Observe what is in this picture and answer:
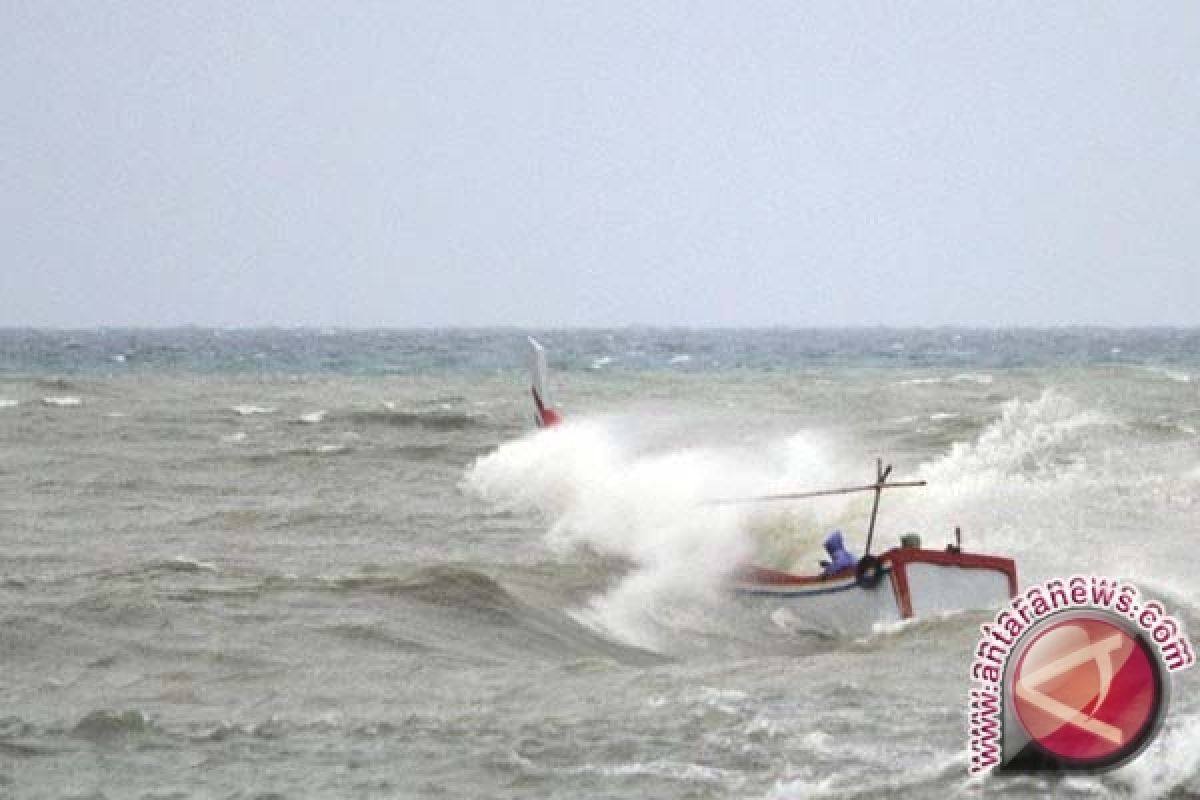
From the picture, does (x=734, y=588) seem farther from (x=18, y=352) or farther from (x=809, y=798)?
(x=18, y=352)

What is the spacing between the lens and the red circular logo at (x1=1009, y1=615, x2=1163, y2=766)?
6.50 meters

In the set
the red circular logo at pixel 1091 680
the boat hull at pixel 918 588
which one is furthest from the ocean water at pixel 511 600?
the red circular logo at pixel 1091 680

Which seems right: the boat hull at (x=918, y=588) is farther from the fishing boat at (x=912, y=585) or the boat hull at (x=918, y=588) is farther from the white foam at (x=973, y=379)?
the white foam at (x=973, y=379)

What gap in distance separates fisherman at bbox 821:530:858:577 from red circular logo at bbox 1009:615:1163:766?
9.25 m

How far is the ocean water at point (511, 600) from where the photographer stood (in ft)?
33.5

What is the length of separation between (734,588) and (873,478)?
6.54 metres

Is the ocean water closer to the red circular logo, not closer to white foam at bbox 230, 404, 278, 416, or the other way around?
the red circular logo

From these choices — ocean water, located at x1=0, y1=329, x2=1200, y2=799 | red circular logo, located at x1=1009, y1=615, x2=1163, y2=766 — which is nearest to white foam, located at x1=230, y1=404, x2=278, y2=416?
ocean water, located at x1=0, y1=329, x2=1200, y2=799

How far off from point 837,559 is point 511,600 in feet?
11.2

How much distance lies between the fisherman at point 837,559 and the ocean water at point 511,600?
0.69 m

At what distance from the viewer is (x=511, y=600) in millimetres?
16938

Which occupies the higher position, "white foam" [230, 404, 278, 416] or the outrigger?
the outrigger

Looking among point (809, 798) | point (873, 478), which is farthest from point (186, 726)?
point (873, 478)

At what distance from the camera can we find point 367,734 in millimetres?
11094
